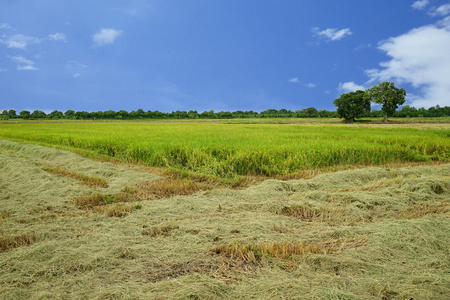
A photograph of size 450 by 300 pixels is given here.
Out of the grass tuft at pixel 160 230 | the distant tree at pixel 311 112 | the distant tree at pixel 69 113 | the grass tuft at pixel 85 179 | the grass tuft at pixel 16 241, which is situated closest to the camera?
the grass tuft at pixel 16 241

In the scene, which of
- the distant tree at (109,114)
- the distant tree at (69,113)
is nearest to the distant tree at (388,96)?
the distant tree at (109,114)

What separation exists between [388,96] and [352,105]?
20.3 feet

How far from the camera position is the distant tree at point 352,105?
166 ft

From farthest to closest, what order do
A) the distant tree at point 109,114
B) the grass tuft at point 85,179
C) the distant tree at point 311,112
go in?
the distant tree at point 109,114 < the distant tree at point 311,112 < the grass tuft at point 85,179

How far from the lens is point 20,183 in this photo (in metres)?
5.78

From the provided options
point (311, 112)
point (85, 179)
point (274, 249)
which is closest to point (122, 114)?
point (311, 112)

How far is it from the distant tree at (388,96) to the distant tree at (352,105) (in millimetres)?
2581

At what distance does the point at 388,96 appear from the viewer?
159 feet

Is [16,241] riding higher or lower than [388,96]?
lower

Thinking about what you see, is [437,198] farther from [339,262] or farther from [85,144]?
[85,144]

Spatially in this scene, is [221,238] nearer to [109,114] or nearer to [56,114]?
[109,114]

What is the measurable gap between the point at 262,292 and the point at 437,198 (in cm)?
442

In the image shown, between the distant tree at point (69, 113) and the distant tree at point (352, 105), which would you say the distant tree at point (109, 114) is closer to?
the distant tree at point (69, 113)

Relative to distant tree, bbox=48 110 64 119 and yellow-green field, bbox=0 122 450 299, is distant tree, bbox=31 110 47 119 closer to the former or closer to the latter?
distant tree, bbox=48 110 64 119
